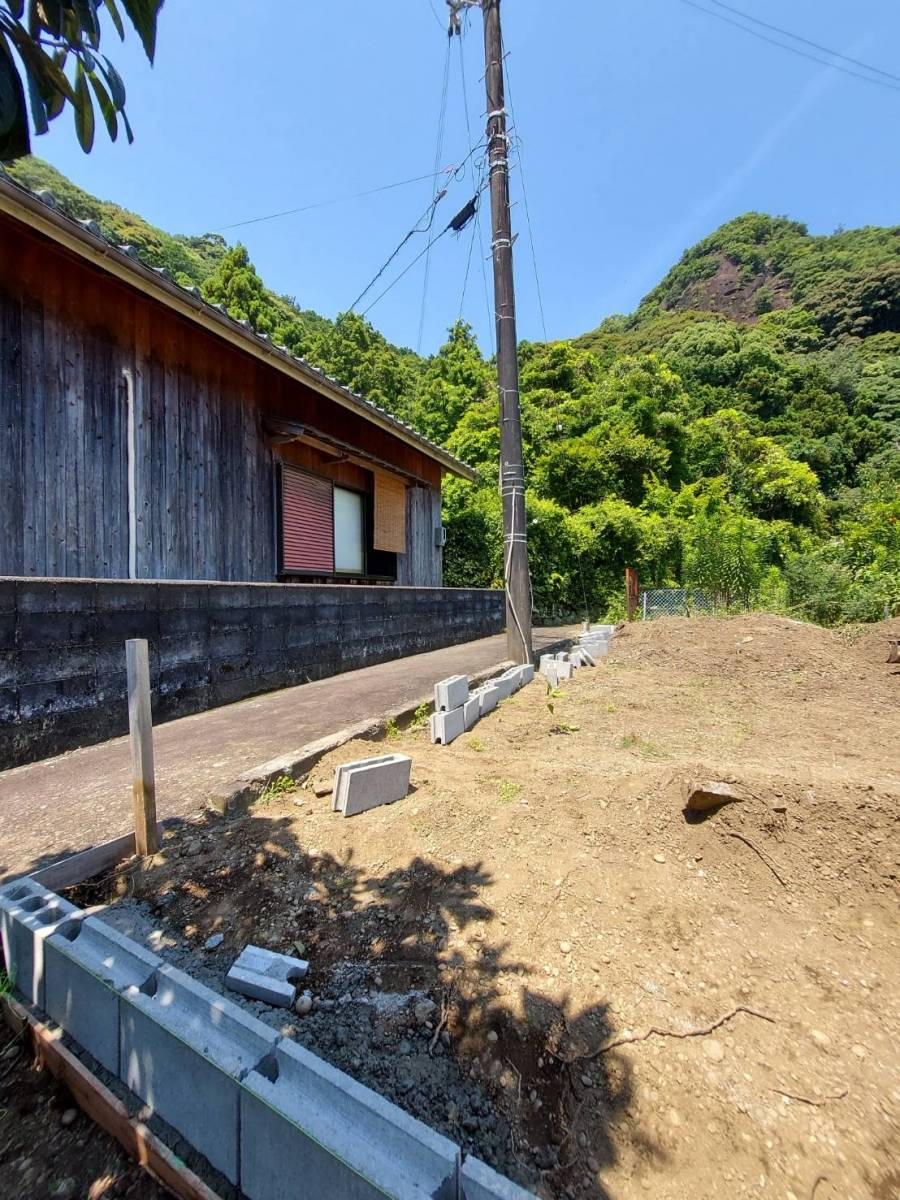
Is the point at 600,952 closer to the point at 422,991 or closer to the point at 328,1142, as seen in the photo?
the point at 422,991

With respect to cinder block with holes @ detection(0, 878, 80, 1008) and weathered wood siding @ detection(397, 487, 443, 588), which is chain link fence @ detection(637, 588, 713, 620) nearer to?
weathered wood siding @ detection(397, 487, 443, 588)

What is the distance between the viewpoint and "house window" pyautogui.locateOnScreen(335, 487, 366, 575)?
769 cm

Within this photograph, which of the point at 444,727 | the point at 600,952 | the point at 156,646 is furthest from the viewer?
the point at 156,646

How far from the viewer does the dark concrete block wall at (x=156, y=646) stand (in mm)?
3123

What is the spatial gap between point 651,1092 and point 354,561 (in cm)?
717

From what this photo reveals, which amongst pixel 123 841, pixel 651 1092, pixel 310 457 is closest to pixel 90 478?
pixel 310 457

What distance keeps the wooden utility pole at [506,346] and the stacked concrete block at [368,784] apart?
12.8 feet

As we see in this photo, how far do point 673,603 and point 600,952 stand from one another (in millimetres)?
13008

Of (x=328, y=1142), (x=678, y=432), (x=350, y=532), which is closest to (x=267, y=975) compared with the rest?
(x=328, y=1142)

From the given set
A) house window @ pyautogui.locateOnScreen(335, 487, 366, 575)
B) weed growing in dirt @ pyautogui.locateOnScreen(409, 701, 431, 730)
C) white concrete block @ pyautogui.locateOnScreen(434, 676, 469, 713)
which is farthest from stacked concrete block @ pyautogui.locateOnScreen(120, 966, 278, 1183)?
house window @ pyautogui.locateOnScreen(335, 487, 366, 575)

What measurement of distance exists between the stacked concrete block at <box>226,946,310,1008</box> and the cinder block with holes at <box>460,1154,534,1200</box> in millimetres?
745

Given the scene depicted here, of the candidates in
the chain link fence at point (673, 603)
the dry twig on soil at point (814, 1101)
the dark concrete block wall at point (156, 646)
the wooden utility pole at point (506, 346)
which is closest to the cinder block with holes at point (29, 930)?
the dark concrete block wall at point (156, 646)

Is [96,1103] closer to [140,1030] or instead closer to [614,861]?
[140,1030]

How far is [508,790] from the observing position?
283 centimetres
